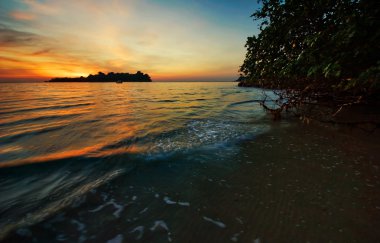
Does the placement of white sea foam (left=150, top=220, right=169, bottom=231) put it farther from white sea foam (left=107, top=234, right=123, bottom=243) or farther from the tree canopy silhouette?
the tree canopy silhouette

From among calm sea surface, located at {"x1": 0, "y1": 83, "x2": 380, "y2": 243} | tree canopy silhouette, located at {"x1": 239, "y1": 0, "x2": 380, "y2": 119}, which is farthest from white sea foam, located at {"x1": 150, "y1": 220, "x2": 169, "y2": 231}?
tree canopy silhouette, located at {"x1": 239, "y1": 0, "x2": 380, "y2": 119}

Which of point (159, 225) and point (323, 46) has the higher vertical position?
point (323, 46)

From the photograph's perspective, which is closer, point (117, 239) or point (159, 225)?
point (117, 239)

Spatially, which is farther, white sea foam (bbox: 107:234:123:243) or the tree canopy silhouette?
the tree canopy silhouette

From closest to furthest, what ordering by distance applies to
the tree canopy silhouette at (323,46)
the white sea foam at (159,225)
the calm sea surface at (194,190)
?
the calm sea surface at (194,190)
the white sea foam at (159,225)
the tree canopy silhouette at (323,46)

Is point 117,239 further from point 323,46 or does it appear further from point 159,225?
point 323,46

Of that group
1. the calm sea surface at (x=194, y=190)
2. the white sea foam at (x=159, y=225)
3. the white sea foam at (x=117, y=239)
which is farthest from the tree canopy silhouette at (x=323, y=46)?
the white sea foam at (x=117, y=239)

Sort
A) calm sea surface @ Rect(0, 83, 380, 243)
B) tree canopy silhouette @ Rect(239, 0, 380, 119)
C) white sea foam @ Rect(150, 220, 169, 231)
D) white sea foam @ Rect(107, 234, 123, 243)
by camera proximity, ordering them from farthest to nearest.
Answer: tree canopy silhouette @ Rect(239, 0, 380, 119), white sea foam @ Rect(150, 220, 169, 231), calm sea surface @ Rect(0, 83, 380, 243), white sea foam @ Rect(107, 234, 123, 243)

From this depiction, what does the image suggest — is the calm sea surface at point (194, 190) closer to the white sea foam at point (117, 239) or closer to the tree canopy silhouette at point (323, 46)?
the white sea foam at point (117, 239)

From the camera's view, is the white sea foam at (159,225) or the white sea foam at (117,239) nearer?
the white sea foam at (117,239)

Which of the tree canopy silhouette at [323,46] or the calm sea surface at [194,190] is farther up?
the tree canopy silhouette at [323,46]

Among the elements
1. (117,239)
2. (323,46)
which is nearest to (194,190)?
(117,239)

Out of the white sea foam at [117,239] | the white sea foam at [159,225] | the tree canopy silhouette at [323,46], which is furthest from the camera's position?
the tree canopy silhouette at [323,46]

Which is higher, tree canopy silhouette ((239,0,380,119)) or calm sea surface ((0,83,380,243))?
tree canopy silhouette ((239,0,380,119))
